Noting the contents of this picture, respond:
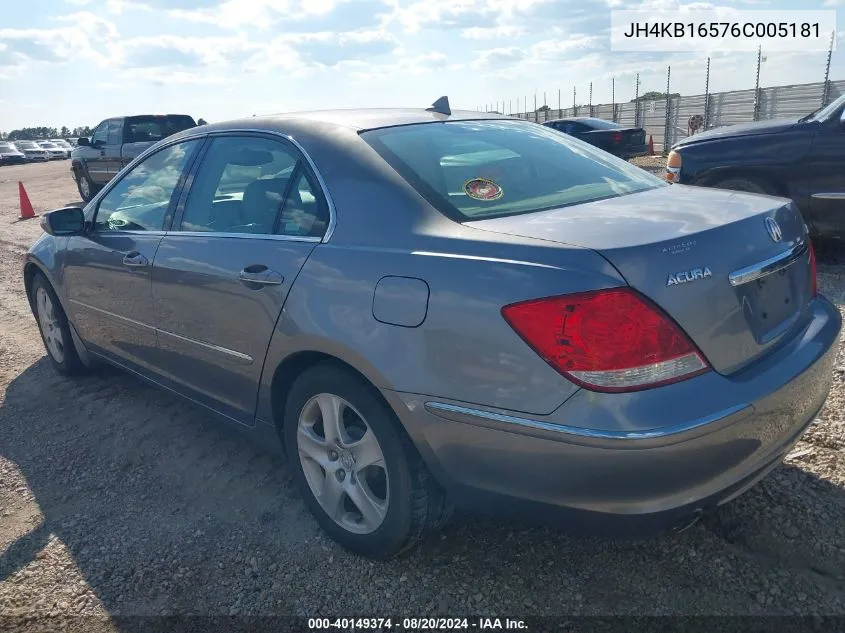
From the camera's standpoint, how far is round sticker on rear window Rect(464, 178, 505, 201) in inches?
102

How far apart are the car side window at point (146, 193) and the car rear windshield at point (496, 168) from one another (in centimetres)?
127

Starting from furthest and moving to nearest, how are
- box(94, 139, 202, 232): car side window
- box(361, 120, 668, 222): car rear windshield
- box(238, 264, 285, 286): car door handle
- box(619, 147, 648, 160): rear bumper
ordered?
box(619, 147, 648, 160): rear bumper → box(94, 139, 202, 232): car side window → box(238, 264, 285, 286): car door handle → box(361, 120, 668, 222): car rear windshield

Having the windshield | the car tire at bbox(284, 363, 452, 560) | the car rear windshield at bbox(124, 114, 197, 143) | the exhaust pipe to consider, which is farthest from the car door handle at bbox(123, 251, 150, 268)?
the car rear windshield at bbox(124, 114, 197, 143)

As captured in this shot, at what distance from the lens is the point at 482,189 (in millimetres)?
2637

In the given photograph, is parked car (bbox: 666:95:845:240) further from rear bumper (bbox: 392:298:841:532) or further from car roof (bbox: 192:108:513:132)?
rear bumper (bbox: 392:298:841:532)

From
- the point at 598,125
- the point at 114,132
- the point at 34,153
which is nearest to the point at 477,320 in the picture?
the point at 114,132

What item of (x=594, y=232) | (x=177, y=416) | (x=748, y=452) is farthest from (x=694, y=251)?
(x=177, y=416)

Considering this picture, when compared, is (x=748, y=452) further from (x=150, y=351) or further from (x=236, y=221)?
(x=150, y=351)

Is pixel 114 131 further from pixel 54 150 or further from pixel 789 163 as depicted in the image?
pixel 54 150

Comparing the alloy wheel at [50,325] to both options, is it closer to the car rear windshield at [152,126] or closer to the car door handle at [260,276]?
the car door handle at [260,276]

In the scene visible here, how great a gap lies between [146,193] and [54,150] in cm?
5159

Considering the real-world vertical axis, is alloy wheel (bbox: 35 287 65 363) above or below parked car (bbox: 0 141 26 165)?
above

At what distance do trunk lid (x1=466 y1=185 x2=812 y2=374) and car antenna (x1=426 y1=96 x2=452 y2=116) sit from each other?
3.89ft

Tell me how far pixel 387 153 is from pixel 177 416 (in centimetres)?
229
